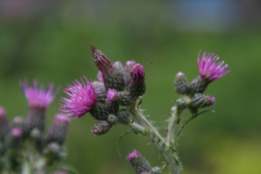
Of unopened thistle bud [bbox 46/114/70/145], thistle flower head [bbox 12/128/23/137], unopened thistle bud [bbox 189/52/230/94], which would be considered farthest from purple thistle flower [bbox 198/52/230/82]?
thistle flower head [bbox 12/128/23/137]

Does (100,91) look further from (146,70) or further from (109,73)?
(146,70)

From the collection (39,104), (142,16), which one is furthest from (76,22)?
(39,104)

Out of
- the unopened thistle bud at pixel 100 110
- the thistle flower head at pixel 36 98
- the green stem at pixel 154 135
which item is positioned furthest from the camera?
the thistle flower head at pixel 36 98

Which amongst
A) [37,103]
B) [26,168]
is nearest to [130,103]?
[26,168]

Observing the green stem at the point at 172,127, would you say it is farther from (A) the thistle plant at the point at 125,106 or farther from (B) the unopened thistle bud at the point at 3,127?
(B) the unopened thistle bud at the point at 3,127

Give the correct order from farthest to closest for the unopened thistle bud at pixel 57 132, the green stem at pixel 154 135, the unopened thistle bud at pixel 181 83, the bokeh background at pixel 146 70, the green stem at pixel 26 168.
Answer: the bokeh background at pixel 146 70
the unopened thistle bud at pixel 57 132
the green stem at pixel 26 168
the unopened thistle bud at pixel 181 83
the green stem at pixel 154 135

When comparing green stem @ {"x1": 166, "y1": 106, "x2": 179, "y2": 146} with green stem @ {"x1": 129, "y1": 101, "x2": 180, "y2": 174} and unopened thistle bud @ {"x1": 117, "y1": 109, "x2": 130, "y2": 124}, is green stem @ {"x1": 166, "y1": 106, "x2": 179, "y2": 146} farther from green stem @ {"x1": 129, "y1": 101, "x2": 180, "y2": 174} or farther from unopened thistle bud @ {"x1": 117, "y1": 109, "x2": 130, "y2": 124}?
unopened thistle bud @ {"x1": 117, "y1": 109, "x2": 130, "y2": 124}

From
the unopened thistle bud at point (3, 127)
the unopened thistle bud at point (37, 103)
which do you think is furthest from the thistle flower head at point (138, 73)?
the unopened thistle bud at point (3, 127)

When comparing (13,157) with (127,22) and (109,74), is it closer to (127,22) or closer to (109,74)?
(109,74)
